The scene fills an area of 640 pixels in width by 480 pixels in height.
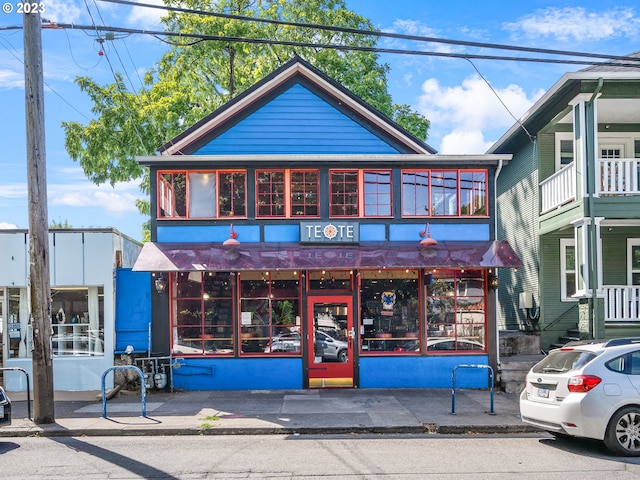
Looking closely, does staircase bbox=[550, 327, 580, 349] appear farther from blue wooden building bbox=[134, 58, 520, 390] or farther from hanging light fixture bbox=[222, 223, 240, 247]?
hanging light fixture bbox=[222, 223, 240, 247]

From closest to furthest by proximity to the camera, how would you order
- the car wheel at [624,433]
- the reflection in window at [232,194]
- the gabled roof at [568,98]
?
the car wheel at [624,433]
the gabled roof at [568,98]
the reflection in window at [232,194]

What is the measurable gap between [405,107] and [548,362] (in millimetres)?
19055

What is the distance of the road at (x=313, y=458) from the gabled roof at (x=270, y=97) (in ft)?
25.4

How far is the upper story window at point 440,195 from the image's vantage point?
14.1 meters

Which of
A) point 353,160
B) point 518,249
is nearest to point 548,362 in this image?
point 353,160

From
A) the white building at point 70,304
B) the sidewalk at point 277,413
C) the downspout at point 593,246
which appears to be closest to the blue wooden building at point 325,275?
the sidewalk at point 277,413

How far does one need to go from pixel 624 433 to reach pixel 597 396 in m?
0.63

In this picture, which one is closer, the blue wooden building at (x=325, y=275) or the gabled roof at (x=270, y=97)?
the blue wooden building at (x=325, y=275)

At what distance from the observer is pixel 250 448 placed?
865 cm

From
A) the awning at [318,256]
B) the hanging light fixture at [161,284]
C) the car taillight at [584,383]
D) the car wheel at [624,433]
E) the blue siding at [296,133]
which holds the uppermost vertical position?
the blue siding at [296,133]

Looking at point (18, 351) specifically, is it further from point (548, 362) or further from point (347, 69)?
point (347, 69)

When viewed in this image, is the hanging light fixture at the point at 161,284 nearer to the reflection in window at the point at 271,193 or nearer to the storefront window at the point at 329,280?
the reflection in window at the point at 271,193

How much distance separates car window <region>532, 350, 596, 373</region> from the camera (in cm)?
835

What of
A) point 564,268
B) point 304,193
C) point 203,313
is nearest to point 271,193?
A: point 304,193
